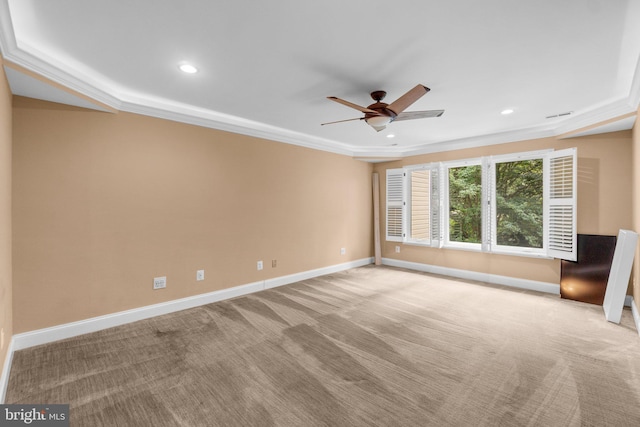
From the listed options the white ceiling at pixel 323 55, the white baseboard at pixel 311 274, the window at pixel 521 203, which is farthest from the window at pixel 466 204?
the white ceiling at pixel 323 55

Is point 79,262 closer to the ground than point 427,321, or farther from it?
farther from it

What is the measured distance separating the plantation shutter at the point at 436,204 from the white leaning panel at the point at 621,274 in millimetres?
2358

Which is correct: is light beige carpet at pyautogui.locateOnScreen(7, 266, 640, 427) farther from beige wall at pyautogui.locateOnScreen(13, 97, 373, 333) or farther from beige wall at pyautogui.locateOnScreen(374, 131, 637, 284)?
beige wall at pyautogui.locateOnScreen(374, 131, 637, 284)

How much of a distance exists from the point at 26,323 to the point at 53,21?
257 centimetres

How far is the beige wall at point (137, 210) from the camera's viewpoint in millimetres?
2705

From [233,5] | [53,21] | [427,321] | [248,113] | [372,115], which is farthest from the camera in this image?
[248,113]

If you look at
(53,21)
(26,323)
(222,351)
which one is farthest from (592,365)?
(26,323)

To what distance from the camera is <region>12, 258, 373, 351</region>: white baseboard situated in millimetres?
2682

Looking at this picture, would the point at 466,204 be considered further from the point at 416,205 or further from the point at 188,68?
the point at 188,68

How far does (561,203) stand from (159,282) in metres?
5.37

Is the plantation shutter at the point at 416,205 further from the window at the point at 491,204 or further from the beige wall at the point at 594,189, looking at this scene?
the beige wall at the point at 594,189

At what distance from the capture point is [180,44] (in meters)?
2.15

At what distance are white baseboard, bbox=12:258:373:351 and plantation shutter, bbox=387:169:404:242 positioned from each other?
7.86 feet

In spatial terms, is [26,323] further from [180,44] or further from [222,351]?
[180,44]
